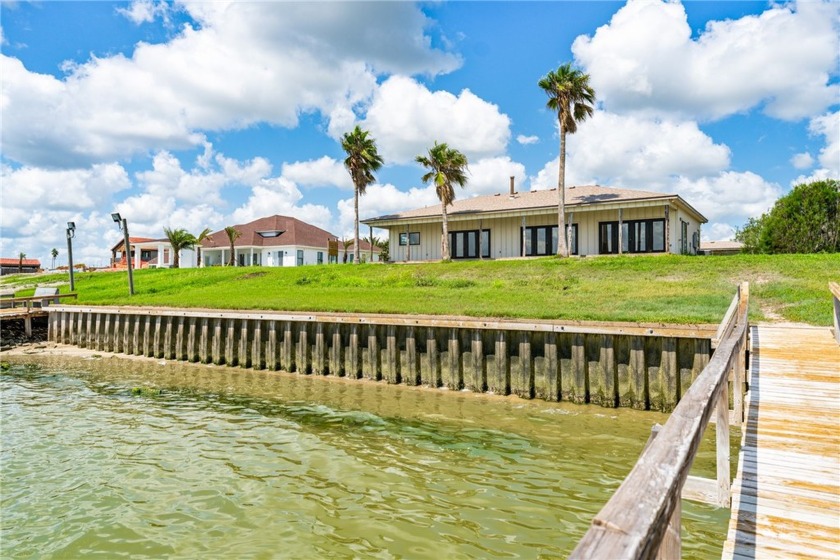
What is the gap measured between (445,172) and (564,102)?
26.3ft

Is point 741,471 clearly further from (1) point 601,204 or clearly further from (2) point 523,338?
(1) point 601,204

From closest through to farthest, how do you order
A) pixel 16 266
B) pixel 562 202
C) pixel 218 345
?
pixel 218 345 → pixel 562 202 → pixel 16 266

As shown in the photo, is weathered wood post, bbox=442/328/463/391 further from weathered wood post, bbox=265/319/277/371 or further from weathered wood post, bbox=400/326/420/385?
weathered wood post, bbox=265/319/277/371

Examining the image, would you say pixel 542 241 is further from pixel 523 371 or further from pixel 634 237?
pixel 523 371

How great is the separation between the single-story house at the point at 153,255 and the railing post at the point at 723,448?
6379cm

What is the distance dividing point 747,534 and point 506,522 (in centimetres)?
307

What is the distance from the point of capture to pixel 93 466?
7.92m

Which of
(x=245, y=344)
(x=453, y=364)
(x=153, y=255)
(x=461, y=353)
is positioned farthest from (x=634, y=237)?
(x=153, y=255)

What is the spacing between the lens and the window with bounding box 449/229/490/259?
3381 centimetres

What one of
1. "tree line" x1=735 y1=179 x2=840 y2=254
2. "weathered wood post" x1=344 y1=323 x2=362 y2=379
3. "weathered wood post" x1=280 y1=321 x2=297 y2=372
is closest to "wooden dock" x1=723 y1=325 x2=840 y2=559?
"weathered wood post" x1=344 y1=323 x2=362 y2=379

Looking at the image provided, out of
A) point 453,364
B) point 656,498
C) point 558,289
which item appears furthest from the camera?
point 558,289

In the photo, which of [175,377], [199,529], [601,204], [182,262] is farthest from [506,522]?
[182,262]

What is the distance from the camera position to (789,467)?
4.34m

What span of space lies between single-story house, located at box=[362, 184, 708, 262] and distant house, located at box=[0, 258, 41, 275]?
98.6 meters
